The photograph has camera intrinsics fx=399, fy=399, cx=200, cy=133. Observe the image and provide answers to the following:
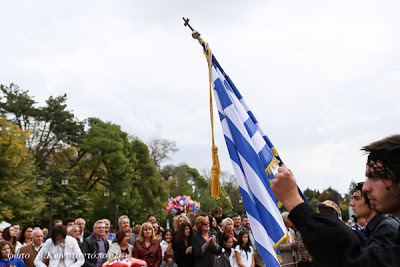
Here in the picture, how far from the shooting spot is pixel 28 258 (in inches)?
347

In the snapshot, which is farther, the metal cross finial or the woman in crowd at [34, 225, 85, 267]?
the woman in crowd at [34, 225, 85, 267]

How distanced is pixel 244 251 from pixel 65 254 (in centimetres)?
403

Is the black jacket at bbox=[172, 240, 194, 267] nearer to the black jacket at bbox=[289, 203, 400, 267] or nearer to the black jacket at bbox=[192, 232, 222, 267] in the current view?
the black jacket at bbox=[192, 232, 222, 267]

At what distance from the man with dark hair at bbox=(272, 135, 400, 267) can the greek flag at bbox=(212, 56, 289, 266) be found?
5.76ft

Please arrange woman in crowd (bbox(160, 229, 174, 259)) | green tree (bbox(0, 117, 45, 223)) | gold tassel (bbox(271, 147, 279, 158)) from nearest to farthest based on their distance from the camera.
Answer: gold tassel (bbox(271, 147, 279, 158))
woman in crowd (bbox(160, 229, 174, 259))
green tree (bbox(0, 117, 45, 223))

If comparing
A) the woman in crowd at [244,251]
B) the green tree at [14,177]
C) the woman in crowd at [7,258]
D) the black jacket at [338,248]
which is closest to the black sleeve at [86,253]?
the woman in crowd at [7,258]

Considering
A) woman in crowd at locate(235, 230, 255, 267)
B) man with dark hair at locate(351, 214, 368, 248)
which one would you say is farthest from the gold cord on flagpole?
woman in crowd at locate(235, 230, 255, 267)

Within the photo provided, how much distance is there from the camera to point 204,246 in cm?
887

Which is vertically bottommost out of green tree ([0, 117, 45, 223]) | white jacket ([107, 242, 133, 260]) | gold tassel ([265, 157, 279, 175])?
white jacket ([107, 242, 133, 260])

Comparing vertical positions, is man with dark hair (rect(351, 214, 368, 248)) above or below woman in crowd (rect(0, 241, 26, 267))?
below

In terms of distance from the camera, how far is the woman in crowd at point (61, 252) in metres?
8.20

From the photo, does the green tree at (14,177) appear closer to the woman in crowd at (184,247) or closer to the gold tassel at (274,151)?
the woman in crowd at (184,247)

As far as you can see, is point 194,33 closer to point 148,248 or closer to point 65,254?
point 148,248

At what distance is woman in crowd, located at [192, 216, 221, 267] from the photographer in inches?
349
